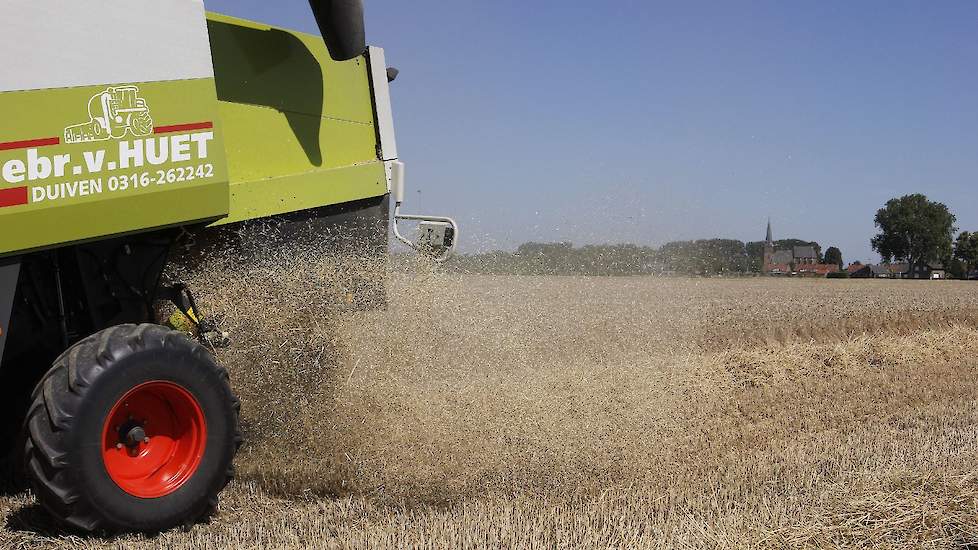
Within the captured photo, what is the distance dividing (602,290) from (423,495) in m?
6.57

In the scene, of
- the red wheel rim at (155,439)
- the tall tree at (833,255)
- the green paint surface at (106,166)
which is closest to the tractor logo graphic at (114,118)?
the green paint surface at (106,166)

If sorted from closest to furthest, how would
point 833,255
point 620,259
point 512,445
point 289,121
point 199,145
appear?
point 199,145 < point 289,121 < point 512,445 < point 620,259 < point 833,255

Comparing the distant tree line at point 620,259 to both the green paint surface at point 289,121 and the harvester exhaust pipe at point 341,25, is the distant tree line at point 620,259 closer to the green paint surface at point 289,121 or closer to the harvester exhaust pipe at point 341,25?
the green paint surface at point 289,121

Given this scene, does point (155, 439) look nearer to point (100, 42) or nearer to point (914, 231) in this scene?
point (100, 42)

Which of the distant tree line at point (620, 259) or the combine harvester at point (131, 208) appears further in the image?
the distant tree line at point (620, 259)

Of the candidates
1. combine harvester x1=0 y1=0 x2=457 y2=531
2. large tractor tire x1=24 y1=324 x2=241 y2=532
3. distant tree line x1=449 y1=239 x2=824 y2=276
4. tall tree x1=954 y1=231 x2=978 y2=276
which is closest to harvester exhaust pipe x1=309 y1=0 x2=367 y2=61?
combine harvester x1=0 y1=0 x2=457 y2=531

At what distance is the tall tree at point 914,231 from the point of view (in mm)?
70688

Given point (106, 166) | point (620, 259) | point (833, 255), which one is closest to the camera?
point (106, 166)

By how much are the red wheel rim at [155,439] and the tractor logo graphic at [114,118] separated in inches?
33.2

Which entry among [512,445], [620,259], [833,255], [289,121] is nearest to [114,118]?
[289,121]

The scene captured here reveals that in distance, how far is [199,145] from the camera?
10.2 ft

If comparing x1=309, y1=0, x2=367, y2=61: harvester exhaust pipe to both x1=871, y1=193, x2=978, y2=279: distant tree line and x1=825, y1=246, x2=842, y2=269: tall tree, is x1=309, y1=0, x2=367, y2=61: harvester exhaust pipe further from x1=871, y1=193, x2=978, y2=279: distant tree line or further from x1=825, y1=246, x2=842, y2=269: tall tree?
x1=871, y1=193, x2=978, y2=279: distant tree line

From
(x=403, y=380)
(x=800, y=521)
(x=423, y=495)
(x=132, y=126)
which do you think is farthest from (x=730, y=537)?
(x=132, y=126)

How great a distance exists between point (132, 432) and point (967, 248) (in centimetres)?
→ 7681
